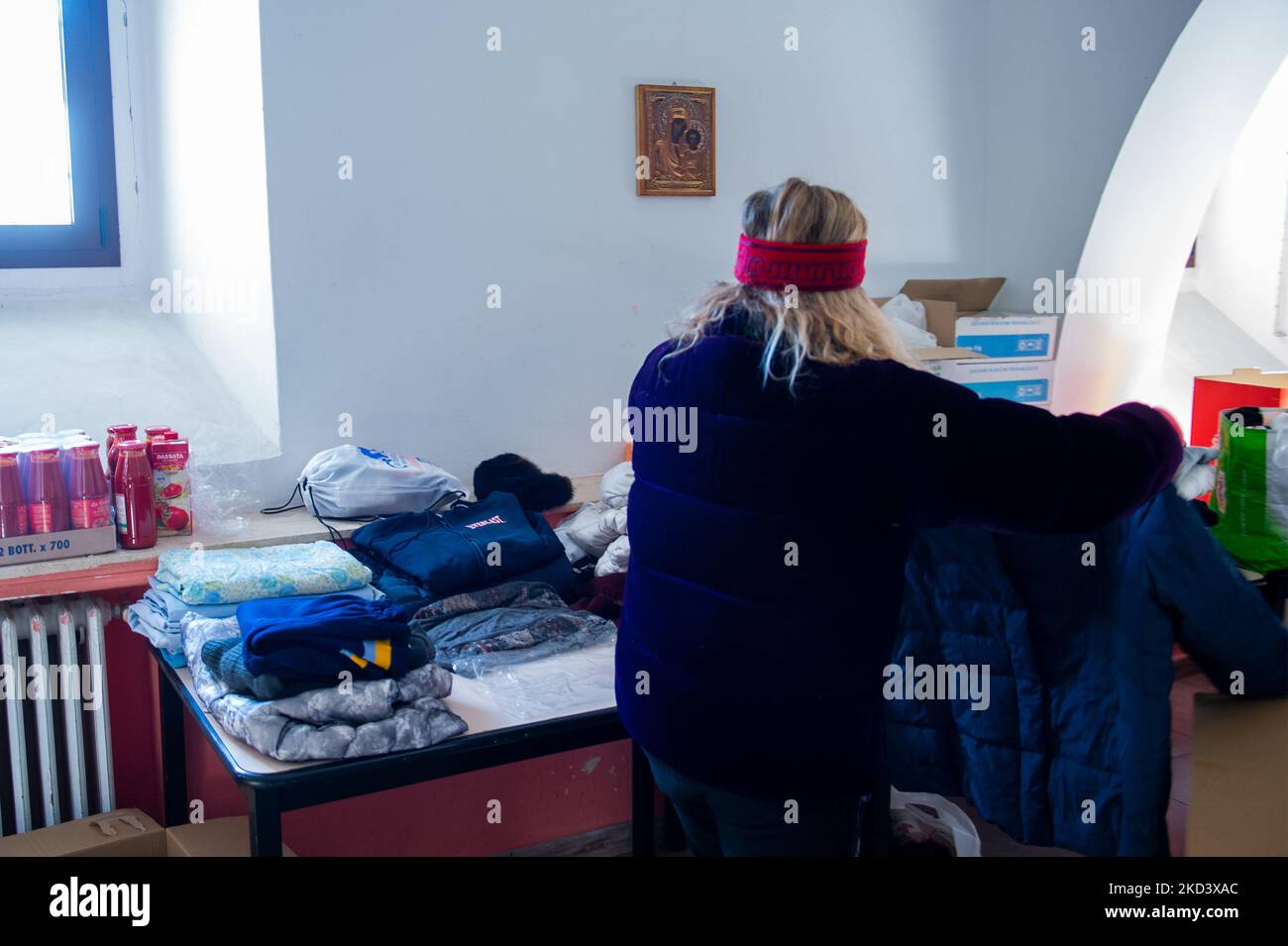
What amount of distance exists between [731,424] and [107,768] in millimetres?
1809

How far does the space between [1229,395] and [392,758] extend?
3.05 meters

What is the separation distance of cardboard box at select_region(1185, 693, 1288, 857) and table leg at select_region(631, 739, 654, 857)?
1166 mm

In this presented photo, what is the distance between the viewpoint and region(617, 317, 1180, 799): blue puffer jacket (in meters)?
1.50

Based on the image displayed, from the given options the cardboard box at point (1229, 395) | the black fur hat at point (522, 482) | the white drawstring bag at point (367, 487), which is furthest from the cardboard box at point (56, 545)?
the cardboard box at point (1229, 395)

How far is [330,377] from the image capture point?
3.04 meters

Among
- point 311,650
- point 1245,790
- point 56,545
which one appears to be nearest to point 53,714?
point 56,545

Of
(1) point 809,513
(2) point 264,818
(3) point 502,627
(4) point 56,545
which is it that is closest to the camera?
(1) point 809,513

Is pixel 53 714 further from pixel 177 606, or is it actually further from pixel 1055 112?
pixel 1055 112

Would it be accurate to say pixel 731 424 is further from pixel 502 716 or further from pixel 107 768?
pixel 107 768

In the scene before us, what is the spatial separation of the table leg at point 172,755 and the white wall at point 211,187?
0.70m

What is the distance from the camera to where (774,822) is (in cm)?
164

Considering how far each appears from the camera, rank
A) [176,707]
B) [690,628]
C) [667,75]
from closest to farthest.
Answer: [690,628] < [176,707] < [667,75]
